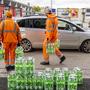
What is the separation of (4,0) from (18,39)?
1944cm

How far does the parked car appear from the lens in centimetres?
1608

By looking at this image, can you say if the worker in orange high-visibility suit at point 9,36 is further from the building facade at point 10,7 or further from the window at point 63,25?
the building facade at point 10,7

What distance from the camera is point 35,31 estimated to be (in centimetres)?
1611

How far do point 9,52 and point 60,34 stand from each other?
5268 mm

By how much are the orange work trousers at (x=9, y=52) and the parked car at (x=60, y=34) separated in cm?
488

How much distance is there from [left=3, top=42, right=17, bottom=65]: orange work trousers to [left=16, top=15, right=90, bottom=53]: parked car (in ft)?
A: 16.0

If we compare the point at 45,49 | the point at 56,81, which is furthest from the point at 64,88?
the point at 45,49

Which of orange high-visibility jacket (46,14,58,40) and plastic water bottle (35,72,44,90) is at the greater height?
orange high-visibility jacket (46,14,58,40)

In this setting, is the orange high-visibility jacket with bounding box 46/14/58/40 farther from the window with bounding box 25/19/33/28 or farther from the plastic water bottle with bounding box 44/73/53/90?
the plastic water bottle with bounding box 44/73/53/90

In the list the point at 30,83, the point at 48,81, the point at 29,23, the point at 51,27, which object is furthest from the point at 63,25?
the point at 48,81

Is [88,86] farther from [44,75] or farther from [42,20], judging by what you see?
[42,20]

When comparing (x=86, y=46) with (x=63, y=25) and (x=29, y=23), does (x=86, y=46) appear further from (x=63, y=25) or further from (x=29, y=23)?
(x=29, y=23)

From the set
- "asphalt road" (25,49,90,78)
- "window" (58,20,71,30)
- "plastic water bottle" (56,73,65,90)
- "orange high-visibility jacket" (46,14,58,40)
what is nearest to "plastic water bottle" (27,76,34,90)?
"plastic water bottle" (56,73,65,90)

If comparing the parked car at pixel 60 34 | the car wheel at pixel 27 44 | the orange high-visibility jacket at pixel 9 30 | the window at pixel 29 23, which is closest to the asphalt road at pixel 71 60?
the car wheel at pixel 27 44
